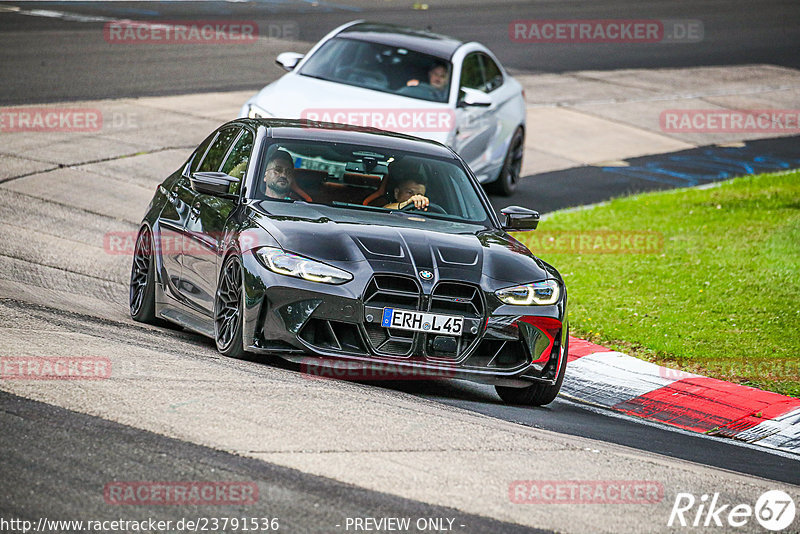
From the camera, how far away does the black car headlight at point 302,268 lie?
7000 mm

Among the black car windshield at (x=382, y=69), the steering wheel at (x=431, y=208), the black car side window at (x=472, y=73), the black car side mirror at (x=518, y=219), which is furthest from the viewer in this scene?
the black car side window at (x=472, y=73)

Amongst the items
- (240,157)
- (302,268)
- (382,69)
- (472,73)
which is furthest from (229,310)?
(472,73)

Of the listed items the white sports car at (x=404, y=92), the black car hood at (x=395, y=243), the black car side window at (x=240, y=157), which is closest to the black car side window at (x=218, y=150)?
the black car side window at (x=240, y=157)

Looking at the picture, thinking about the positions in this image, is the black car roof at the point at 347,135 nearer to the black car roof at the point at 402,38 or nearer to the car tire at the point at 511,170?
the black car roof at the point at 402,38

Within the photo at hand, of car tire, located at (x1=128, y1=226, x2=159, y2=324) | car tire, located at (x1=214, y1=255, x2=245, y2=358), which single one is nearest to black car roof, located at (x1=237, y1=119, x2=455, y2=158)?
car tire, located at (x1=128, y1=226, x2=159, y2=324)

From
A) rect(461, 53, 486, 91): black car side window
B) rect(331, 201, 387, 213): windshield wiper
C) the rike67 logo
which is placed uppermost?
rect(331, 201, 387, 213): windshield wiper

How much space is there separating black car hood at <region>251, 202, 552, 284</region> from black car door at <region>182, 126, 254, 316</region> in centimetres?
35

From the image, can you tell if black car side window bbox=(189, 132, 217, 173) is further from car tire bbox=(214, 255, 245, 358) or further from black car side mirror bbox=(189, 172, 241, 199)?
car tire bbox=(214, 255, 245, 358)

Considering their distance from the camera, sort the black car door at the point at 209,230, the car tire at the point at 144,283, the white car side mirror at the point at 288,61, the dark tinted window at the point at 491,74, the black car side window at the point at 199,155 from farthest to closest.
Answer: the dark tinted window at the point at 491,74 < the white car side mirror at the point at 288,61 < the black car side window at the point at 199,155 < the car tire at the point at 144,283 < the black car door at the point at 209,230

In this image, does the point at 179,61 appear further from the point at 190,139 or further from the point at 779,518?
the point at 779,518

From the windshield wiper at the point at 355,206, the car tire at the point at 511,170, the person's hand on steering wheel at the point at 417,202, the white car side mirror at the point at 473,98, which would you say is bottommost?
A: the car tire at the point at 511,170

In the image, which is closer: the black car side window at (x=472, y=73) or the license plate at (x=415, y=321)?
the license plate at (x=415, y=321)

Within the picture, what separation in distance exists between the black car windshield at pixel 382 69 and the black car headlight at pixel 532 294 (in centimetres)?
702

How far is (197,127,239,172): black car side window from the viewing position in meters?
8.95
